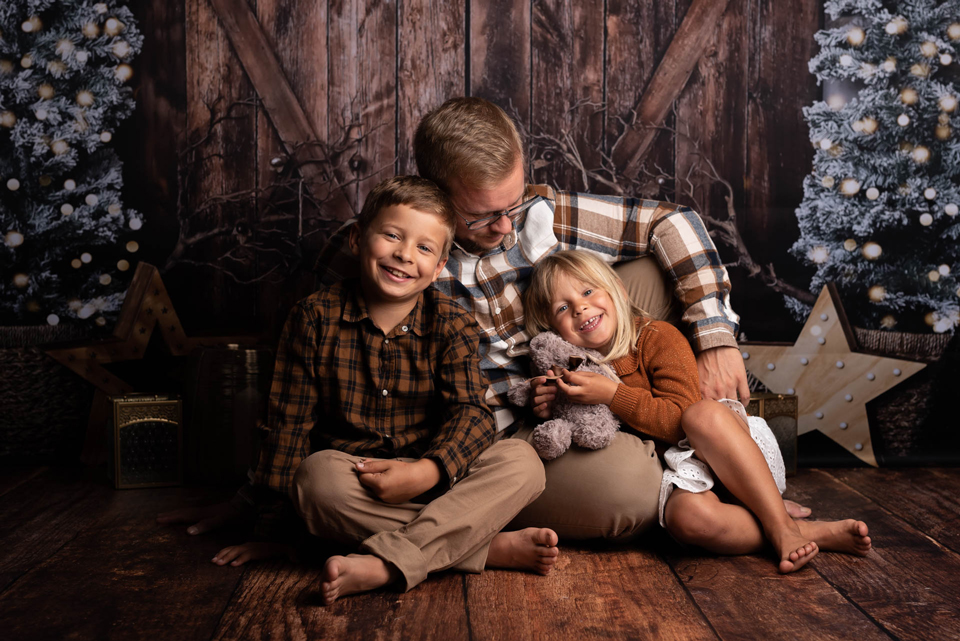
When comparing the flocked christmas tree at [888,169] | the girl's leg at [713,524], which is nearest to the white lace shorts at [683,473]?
A: the girl's leg at [713,524]

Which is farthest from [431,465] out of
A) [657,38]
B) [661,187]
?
[657,38]

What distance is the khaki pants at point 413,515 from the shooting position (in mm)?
1380

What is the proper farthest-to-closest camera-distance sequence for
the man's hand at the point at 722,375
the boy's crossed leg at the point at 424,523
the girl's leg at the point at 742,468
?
1. the man's hand at the point at 722,375
2. the girl's leg at the point at 742,468
3. the boy's crossed leg at the point at 424,523

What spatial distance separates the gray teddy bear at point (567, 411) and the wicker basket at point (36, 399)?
1453 millimetres

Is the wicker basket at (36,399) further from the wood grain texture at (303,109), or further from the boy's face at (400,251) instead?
the boy's face at (400,251)

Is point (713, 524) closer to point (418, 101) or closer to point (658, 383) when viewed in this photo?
point (658, 383)

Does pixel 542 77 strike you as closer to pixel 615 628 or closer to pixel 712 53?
pixel 712 53

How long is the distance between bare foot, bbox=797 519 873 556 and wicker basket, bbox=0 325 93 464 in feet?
6.59

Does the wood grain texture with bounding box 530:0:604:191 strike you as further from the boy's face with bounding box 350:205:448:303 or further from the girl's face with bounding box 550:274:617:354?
the boy's face with bounding box 350:205:448:303

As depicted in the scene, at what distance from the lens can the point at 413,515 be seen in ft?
4.83

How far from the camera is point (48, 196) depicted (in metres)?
2.31

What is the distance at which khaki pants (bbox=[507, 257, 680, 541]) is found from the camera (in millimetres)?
1570

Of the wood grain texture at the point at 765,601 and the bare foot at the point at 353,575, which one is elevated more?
the bare foot at the point at 353,575

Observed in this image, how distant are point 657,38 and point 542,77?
370 millimetres
